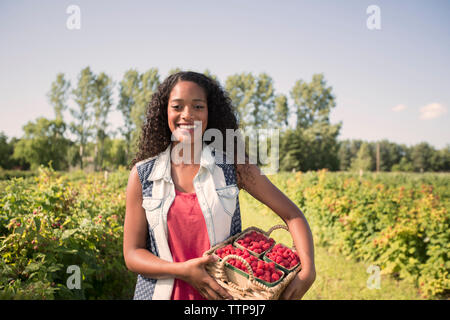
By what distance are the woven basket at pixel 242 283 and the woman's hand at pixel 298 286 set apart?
2 centimetres

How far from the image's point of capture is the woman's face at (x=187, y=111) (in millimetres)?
1439

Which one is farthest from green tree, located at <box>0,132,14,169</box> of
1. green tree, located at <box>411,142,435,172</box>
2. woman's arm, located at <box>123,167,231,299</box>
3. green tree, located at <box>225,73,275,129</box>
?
green tree, located at <box>411,142,435,172</box>

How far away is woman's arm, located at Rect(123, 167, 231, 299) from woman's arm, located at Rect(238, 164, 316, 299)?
1.04ft

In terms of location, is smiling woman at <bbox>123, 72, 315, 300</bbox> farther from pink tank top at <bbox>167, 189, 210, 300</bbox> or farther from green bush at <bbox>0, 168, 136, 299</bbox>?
green bush at <bbox>0, 168, 136, 299</bbox>

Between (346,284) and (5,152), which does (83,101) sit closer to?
(5,152)

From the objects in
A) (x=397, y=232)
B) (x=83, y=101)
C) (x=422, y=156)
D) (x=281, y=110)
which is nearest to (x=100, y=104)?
(x=83, y=101)

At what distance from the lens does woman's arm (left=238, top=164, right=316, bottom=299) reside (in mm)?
1320

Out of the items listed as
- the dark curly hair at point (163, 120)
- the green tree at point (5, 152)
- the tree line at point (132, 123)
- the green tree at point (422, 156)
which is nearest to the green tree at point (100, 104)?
the tree line at point (132, 123)

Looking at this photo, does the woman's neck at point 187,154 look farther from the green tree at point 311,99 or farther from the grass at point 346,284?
the green tree at point 311,99

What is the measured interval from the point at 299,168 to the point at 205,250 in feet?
121

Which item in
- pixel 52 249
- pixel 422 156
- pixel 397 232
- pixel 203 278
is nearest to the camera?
pixel 203 278

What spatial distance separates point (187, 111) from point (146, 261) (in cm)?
69

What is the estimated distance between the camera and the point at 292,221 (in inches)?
57.3
